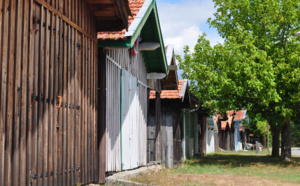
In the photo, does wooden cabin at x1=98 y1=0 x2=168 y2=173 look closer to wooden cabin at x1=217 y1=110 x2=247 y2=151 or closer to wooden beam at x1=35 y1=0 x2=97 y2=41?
wooden beam at x1=35 y1=0 x2=97 y2=41

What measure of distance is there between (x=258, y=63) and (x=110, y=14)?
13.3 metres

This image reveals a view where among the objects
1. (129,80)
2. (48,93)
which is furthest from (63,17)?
(129,80)

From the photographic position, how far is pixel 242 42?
2308cm

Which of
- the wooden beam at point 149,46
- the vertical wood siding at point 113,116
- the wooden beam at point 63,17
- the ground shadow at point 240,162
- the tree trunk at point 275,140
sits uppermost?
the wooden beam at point 149,46

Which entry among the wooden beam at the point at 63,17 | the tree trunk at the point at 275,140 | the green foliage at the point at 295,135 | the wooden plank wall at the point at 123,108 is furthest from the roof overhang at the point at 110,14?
the green foliage at the point at 295,135

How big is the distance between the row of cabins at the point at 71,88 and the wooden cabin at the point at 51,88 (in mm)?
14

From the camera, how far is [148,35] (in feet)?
43.3

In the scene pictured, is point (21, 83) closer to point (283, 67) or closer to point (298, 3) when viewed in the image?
point (283, 67)

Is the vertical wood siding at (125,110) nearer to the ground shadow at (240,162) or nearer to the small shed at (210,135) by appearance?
the ground shadow at (240,162)

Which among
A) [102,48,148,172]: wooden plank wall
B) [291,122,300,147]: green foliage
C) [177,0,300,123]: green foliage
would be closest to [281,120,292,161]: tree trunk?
[177,0,300,123]: green foliage

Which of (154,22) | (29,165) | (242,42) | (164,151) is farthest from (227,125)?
(29,165)

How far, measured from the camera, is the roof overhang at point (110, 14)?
8.64m

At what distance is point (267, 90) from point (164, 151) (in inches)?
246

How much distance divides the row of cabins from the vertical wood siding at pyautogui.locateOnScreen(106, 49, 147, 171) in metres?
0.03
